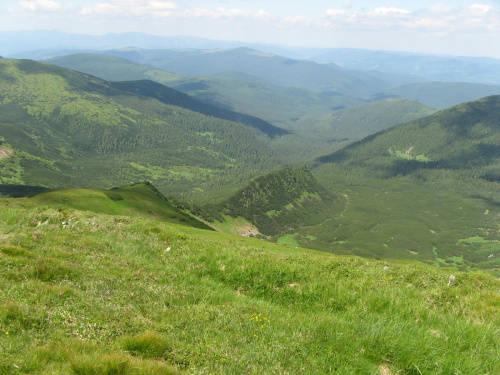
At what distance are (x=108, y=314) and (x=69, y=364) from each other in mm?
2913

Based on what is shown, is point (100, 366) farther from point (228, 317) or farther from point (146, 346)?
point (228, 317)

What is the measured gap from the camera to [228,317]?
8602 mm

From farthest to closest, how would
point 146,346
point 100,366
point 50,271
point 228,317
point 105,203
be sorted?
point 105,203 < point 50,271 < point 228,317 < point 146,346 < point 100,366

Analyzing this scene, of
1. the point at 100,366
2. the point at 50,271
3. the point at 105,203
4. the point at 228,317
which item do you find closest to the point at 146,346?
the point at 100,366

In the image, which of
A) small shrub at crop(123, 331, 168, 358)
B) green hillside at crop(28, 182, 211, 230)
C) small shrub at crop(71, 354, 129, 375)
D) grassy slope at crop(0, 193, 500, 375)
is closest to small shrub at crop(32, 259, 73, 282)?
grassy slope at crop(0, 193, 500, 375)

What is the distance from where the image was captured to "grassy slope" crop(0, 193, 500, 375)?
6.23 metres

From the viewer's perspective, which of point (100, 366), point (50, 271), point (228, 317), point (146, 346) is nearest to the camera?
point (100, 366)

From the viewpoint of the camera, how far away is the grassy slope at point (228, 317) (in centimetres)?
623

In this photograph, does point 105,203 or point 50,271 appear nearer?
point 50,271

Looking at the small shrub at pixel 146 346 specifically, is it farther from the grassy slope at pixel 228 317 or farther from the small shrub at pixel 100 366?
the small shrub at pixel 100 366

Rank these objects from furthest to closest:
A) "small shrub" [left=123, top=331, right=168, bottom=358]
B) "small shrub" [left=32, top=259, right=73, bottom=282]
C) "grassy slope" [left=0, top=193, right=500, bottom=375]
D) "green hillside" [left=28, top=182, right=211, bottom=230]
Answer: "green hillside" [left=28, top=182, right=211, bottom=230] → "small shrub" [left=32, top=259, right=73, bottom=282] → "small shrub" [left=123, top=331, right=168, bottom=358] → "grassy slope" [left=0, top=193, right=500, bottom=375]

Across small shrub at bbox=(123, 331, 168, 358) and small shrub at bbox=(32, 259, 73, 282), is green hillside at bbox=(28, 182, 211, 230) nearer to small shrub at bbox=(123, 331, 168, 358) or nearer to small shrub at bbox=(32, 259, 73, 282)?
small shrub at bbox=(32, 259, 73, 282)

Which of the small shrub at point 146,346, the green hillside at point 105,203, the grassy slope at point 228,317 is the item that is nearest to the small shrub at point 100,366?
the grassy slope at point 228,317

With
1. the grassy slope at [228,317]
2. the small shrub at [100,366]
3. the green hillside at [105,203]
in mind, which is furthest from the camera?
the green hillside at [105,203]
